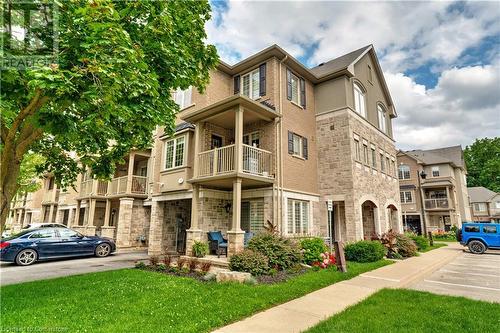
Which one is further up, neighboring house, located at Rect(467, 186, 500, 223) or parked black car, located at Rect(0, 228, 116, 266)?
neighboring house, located at Rect(467, 186, 500, 223)

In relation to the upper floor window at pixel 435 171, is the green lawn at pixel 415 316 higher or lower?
lower

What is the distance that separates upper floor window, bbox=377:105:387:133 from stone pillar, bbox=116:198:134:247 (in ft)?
63.5

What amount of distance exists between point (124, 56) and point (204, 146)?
9022 millimetres

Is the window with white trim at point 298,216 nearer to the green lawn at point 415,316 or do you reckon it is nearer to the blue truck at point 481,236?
the green lawn at point 415,316

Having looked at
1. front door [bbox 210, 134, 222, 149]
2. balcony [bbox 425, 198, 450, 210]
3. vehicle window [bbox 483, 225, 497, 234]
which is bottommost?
vehicle window [bbox 483, 225, 497, 234]

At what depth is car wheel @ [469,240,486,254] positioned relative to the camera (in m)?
17.5

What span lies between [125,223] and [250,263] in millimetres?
13168

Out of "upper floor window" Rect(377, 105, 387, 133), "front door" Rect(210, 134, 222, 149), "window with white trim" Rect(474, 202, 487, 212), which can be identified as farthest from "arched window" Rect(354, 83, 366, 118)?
"window with white trim" Rect(474, 202, 487, 212)

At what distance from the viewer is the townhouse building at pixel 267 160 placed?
12992 millimetres

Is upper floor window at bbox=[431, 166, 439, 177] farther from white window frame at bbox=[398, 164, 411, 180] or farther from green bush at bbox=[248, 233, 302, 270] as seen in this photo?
green bush at bbox=[248, 233, 302, 270]

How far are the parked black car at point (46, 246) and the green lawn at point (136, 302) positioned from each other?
611 centimetres

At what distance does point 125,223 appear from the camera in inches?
752

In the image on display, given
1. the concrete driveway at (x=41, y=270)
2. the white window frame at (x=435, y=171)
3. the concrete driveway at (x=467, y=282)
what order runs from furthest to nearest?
the white window frame at (x=435, y=171)
the concrete driveway at (x=41, y=270)
the concrete driveway at (x=467, y=282)

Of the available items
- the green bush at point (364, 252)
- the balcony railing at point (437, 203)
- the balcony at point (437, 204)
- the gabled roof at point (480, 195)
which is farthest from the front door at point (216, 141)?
the gabled roof at point (480, 195)
